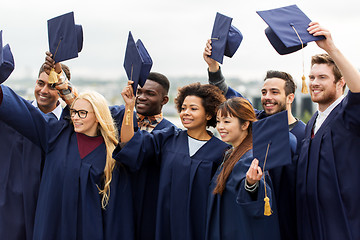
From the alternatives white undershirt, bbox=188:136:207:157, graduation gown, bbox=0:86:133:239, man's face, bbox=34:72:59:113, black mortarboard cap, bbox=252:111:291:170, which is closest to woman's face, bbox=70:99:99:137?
graduation gown, bbox=0:86:133:239

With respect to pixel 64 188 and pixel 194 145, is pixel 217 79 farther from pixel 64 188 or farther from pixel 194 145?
pixel 64 188

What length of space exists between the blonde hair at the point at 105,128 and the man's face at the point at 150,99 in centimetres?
76

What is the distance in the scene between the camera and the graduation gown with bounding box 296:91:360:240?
3.45 metres

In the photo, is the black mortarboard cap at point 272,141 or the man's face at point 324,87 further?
the man's face at point 324,87

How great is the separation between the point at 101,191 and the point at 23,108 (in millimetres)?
943

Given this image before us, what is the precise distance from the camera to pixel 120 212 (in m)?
3.92

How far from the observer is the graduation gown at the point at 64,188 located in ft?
12.4

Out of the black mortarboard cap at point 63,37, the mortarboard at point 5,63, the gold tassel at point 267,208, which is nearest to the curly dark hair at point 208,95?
the black mortarboard cap at point 63,37

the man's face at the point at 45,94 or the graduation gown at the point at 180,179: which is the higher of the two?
the man's face at the point at 45,94

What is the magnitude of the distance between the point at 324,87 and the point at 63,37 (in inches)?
89.3

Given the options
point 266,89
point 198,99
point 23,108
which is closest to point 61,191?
point 23,108

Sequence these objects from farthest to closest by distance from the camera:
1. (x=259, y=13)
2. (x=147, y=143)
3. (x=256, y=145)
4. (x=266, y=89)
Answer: (x=266, y=89) → (x=147, y=143) → (x=259, y=13) → (x=256, y=145)

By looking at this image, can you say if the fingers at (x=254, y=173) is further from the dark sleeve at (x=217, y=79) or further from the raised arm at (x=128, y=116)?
the dark sleeve at (x=217, y=79)

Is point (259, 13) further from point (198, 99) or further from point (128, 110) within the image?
point (128, 110)
